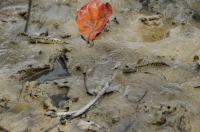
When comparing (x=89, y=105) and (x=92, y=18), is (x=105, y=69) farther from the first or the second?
(x=92, y=18)

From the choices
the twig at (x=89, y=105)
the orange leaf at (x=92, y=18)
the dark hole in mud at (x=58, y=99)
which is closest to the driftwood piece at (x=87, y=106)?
the twig at (x=89, y=105)

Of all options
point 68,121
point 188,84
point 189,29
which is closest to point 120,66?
point 188,84

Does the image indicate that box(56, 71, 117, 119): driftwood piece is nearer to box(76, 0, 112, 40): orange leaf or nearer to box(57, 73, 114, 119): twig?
box(57, 73, 114, 119): twig

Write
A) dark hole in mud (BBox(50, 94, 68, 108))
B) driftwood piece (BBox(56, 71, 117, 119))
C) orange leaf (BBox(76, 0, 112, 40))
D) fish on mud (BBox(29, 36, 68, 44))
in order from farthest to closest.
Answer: orange leaf (BBox(76, 0, 112, 40))
fish on mud (BBox(29, 36, 68, 44))
dark hole in mud (BBox(50, 94, 68, 108))
driftwood piece (BBox(56, 71, 117, 119))

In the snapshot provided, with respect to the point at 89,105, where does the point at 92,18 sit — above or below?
above

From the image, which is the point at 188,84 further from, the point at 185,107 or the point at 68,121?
the point at 68,121

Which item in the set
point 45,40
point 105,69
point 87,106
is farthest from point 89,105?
point 45,40

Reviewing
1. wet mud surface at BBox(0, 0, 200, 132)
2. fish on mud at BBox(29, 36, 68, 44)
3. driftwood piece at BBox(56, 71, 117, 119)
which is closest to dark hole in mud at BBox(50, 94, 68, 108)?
wet mud surface at BBox(0, 0, 200, 132)
